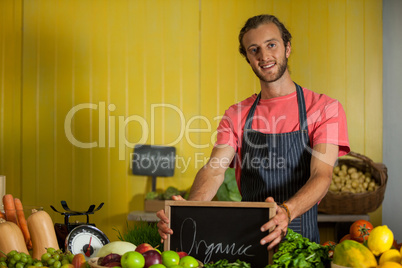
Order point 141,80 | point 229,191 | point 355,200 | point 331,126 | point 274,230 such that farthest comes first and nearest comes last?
point 141,80
point 229,191
point 355,200
point 331,126
point 274,230

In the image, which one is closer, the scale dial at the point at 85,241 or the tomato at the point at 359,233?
the scale dial at the point at 85,241

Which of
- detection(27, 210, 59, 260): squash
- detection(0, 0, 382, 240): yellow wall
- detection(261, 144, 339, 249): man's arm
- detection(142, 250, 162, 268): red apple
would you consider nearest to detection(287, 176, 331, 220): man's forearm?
detection(261, 144, 339, 249): man's arm

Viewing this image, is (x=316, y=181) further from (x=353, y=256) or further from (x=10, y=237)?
(x=10, y=237)

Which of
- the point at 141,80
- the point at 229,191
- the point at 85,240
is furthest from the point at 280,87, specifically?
the point at 141,80

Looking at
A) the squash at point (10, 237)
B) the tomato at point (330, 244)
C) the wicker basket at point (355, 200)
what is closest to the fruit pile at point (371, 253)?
the tomato at point (330, 244)

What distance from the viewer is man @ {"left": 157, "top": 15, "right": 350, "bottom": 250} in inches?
84.5

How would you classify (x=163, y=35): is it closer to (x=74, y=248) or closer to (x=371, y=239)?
(x=74, y=248)

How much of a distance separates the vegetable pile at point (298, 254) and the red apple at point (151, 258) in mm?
331

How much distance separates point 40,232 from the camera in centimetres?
180

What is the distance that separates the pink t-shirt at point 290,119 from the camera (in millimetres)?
2112

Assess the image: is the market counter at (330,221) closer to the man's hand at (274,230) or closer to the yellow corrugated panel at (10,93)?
the yellow corrugated panel at (10,93)

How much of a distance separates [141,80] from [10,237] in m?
2.57

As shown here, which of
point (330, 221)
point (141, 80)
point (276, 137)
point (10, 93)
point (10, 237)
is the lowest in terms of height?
point (330, 221)

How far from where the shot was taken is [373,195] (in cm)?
359
